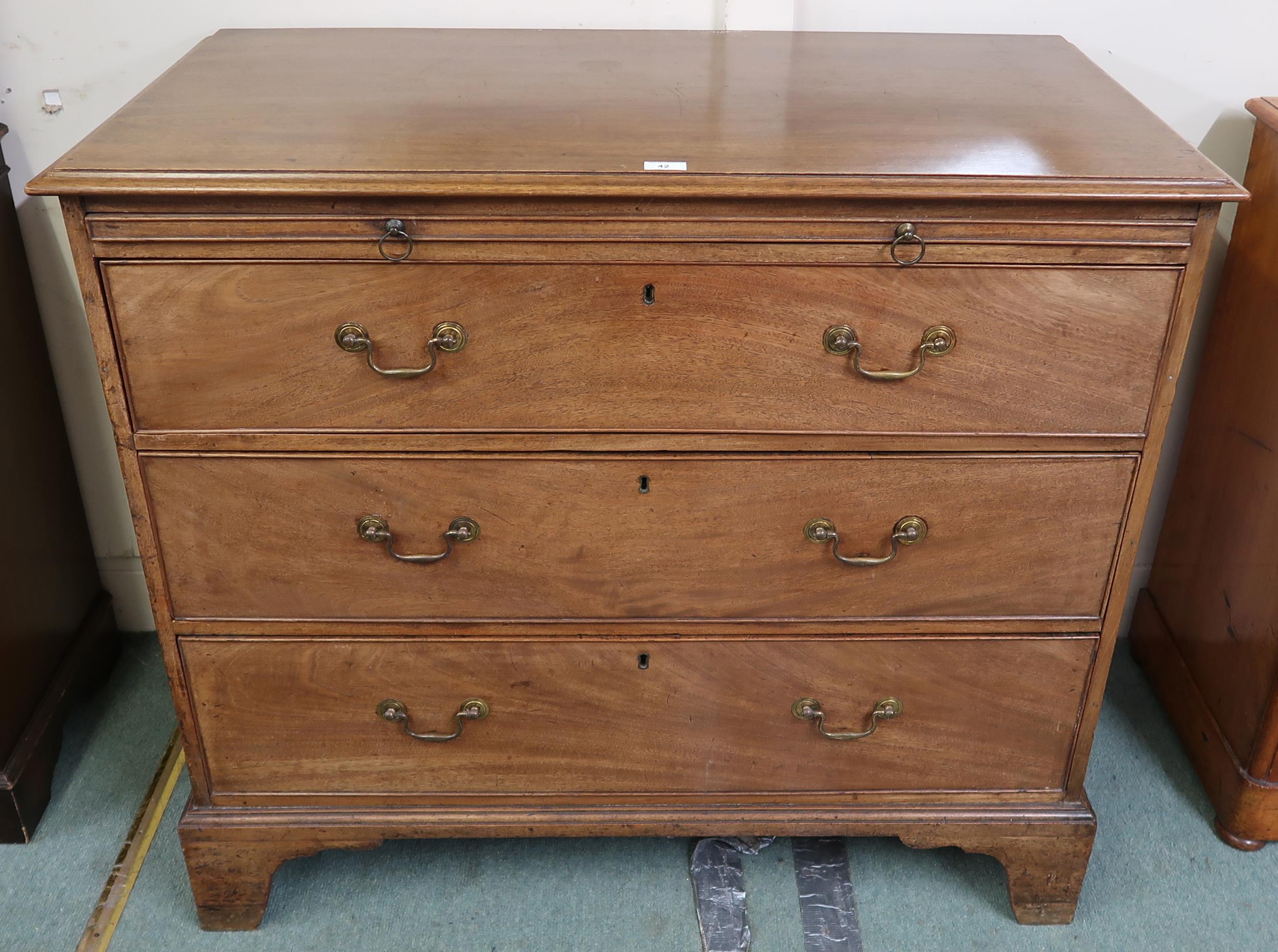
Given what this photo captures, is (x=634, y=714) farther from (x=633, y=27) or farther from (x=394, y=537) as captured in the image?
(x=633, y=27)

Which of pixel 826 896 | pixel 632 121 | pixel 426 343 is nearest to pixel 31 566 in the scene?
pixel 426 343

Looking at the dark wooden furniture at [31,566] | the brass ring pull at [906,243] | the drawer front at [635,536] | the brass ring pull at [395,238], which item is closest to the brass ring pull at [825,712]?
the drawer front at [635,536]

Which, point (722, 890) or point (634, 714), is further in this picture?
point (722, 890)

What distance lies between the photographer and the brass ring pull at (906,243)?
1175mm

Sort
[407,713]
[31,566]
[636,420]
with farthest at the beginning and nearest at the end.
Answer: [31,566], [407,713], [636,420]

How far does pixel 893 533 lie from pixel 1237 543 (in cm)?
72

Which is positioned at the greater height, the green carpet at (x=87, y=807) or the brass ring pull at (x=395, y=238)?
the brass ring pull at (x=395, y=238)

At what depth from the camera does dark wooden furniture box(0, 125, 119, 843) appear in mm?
1677

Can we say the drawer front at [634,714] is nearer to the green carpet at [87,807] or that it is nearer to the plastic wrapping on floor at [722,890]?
the plastic wrapping on floor at [722,890]

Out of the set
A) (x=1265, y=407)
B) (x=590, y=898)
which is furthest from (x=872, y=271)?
(x=590, y=898)

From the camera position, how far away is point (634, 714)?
149 cm

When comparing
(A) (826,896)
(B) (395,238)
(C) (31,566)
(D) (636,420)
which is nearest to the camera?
(B) (395,238)

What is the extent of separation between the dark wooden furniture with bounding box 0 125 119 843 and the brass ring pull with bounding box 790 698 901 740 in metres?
1.15

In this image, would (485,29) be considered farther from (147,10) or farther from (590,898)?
(590,898)
